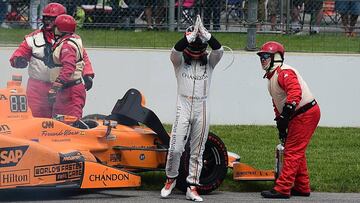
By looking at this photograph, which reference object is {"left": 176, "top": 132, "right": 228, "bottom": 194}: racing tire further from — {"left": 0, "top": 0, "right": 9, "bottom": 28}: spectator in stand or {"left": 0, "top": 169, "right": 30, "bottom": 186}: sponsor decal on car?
{"left": 0, "top": 0, "right": 9, "bottom": 28}: spectator in stand

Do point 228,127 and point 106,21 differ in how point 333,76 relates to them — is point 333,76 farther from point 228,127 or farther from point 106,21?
point 106,21

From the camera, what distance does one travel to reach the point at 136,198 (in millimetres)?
9812

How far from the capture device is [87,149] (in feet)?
32.6

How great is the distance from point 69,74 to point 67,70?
0.20 ft

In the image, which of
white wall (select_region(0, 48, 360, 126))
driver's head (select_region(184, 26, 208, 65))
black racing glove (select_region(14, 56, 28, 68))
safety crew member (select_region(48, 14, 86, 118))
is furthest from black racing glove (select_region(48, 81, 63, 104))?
white wall (select_region(0, 48, 360, 126))

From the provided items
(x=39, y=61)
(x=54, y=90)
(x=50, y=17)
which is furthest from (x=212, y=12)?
(x=54, y=90)

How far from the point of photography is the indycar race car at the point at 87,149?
365 inches

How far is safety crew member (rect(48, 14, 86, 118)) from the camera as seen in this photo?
37.5 ft

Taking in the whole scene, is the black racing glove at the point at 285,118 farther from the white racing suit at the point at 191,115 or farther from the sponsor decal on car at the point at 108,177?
the sponsor decal on car at the point at 108,177

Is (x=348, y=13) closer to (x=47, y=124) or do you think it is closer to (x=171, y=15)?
(x=171, y=15)

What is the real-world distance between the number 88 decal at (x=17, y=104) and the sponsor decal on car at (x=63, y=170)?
780 mm

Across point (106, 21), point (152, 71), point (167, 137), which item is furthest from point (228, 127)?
point (167, 137)

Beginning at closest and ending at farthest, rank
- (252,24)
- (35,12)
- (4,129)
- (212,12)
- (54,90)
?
(4,129) < (54,90) < (35,12) < (252,24) < (212,12)

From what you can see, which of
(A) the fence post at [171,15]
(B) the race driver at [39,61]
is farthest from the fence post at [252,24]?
(B) the race driver at [39,61]
